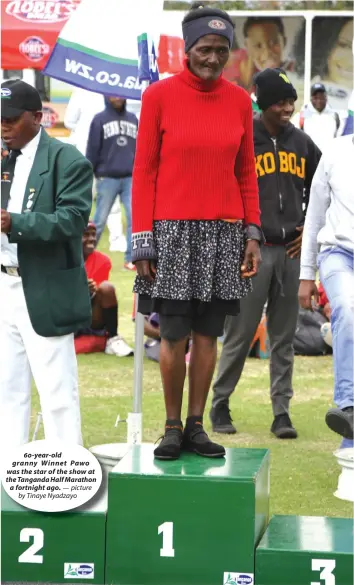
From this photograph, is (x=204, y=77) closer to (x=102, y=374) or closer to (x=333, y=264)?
(x=333, y=264)

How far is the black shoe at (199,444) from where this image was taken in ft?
18.5

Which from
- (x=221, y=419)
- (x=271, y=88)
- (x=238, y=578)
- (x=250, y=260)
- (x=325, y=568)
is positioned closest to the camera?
(x=325, y=568)

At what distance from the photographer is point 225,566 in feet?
16.8

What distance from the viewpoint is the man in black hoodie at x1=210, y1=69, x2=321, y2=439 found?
8.00 meters

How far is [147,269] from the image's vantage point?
572 cm

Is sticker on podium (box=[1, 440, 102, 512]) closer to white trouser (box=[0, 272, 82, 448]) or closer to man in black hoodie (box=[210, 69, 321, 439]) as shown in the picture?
white trouser (box=[0, 272, 82, 448])

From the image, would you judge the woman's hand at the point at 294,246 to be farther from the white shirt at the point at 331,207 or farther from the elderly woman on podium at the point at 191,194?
the elderly woman on podium at the point at 191,194

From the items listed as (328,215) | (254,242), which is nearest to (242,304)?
(328,215)

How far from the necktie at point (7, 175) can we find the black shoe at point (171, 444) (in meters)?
1.39

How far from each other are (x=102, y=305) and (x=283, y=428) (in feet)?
11.4

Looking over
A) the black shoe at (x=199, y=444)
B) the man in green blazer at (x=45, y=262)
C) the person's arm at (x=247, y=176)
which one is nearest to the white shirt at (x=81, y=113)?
the man in green blazer at (x=45, y=262)

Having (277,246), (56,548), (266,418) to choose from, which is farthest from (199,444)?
(266,418)

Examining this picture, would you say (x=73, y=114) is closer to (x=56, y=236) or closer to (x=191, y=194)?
(x=56, y=236)

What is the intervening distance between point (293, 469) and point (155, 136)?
257 cm
